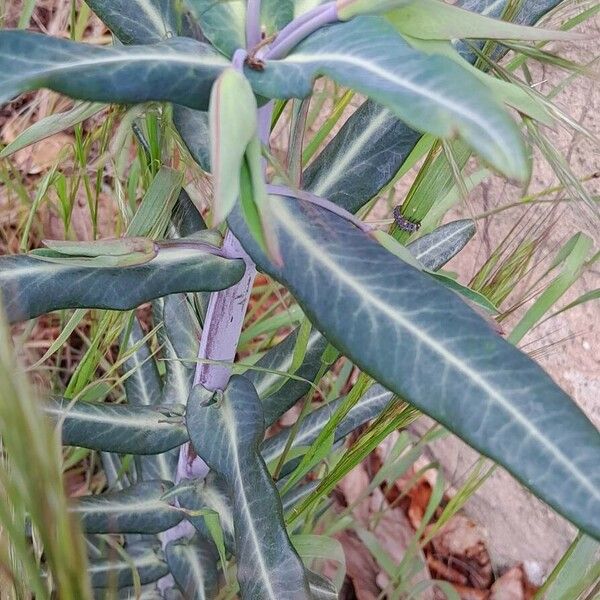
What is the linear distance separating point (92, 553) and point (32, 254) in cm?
50

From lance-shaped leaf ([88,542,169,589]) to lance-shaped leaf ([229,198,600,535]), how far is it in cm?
47

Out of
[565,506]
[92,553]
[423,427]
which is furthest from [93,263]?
[423,427]

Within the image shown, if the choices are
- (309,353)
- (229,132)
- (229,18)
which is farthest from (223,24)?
(309,353)

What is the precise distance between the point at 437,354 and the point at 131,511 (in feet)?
1.43

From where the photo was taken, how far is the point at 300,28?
1.45 feet

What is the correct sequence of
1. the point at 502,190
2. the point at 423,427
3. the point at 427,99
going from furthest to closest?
the point at 423,427 < the point at 502,190 < the point at 427,99

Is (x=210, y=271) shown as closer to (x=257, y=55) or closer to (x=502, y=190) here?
(x=257, y=55)

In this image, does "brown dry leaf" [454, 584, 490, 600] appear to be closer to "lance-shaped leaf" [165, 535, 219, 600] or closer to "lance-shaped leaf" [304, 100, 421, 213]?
"lance-shaped leaf" [165, 535, 219, 600]

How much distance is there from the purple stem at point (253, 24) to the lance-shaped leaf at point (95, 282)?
0.16 metres

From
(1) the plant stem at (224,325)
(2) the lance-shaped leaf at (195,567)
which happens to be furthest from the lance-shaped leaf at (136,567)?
(1) the plant stem at (224,325)

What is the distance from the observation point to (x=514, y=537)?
125 cm

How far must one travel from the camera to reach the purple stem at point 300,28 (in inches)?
17.2

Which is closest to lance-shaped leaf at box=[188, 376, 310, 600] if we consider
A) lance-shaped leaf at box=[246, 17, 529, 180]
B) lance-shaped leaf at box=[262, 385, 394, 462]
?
lance-shaped leaf at box=[262, 385, 394, 462]

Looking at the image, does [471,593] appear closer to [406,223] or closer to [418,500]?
[418,500]
